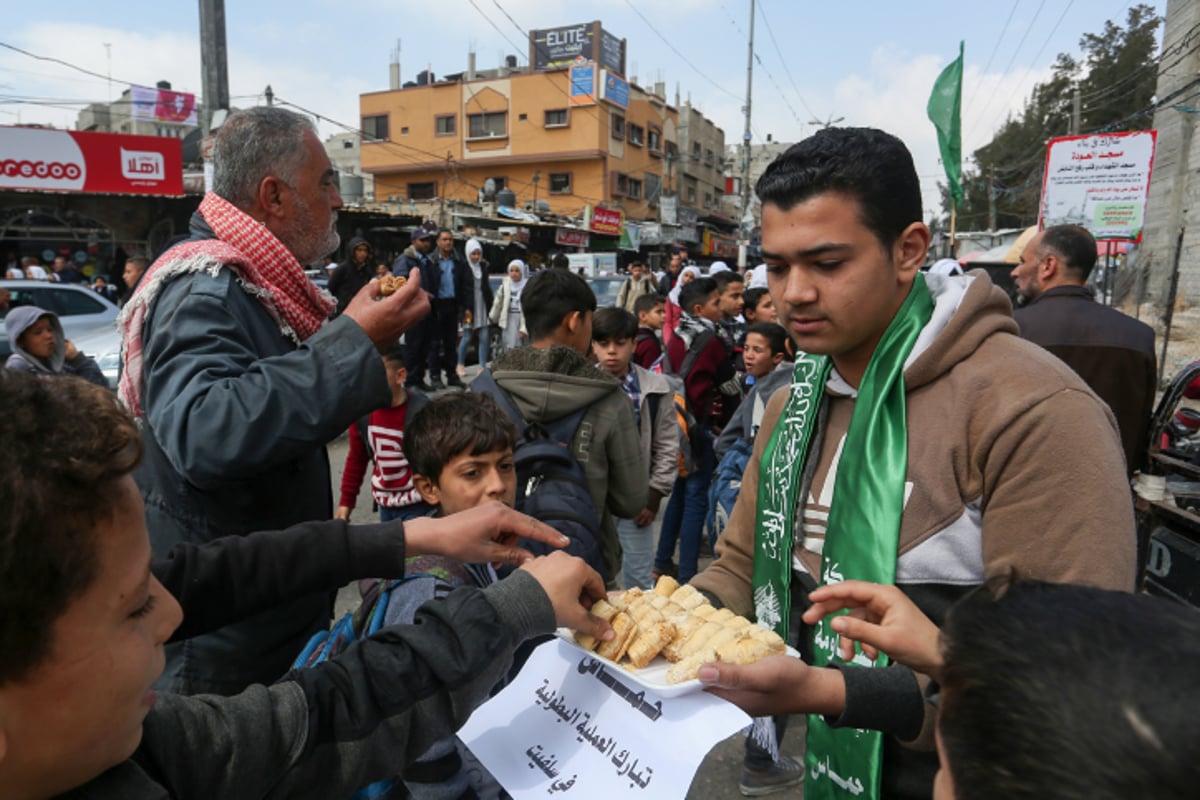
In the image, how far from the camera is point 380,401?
5.75 ft

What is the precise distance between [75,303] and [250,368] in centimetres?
1129

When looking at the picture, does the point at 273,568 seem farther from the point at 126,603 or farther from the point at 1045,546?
the point at 1045,546

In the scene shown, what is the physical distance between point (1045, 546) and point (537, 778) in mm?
1001

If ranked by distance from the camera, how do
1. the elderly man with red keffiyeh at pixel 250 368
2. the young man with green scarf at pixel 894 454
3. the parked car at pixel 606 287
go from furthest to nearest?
→ the parked car at pixel 606 287, the elderly man with red keffiyeh at pixel 250 368, the young man with green scarf at pixel 894 454

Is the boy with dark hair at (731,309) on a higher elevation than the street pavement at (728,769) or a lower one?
higher

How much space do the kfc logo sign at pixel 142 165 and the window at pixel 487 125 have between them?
3144 centimetres

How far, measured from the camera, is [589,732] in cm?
134

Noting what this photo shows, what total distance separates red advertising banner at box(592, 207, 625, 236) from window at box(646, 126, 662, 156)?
14.3 m

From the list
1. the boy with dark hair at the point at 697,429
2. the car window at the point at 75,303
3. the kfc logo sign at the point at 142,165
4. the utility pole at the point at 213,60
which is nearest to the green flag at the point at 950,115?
the boy with dark hair at the point at 697,429

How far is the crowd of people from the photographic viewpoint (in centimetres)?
81

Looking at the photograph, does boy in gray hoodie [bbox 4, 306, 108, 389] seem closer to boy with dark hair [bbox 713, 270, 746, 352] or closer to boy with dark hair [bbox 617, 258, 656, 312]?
boy with dark hair [bbox 713, 270, 746, 352]

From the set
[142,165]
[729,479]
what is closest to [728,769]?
[729,479]

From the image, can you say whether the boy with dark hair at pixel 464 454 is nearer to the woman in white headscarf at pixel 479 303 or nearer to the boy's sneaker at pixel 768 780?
the boy's sneaker at pixel 768 780

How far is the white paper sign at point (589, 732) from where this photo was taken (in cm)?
122
